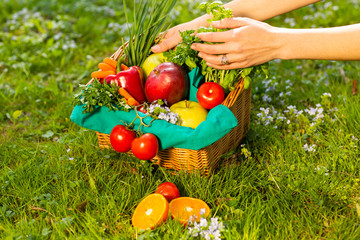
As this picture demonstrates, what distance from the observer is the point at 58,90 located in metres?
3.49

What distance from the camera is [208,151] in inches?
90.7

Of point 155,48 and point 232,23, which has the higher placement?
point 232,23

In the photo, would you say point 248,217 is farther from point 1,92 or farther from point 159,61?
point 1,92

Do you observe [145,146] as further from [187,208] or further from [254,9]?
[254,9]

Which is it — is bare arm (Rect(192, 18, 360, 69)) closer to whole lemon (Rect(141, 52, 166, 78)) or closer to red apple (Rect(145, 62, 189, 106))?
red apple (Rect(145, 62, 189, 106))

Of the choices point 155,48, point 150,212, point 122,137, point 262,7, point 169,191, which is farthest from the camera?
point 155,48

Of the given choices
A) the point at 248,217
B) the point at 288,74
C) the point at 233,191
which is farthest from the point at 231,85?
the point at 288,74

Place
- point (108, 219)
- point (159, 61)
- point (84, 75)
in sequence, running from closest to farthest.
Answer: point (108, 219) < point (159, 61) < point (84, 75)

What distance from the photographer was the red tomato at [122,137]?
228 cm

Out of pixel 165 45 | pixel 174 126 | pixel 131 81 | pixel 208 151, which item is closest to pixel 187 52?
pixel 165 45

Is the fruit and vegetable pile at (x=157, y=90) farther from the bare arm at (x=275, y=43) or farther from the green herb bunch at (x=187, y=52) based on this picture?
the bare arm at (x=275, y=43)

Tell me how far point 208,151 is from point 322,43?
0.87m

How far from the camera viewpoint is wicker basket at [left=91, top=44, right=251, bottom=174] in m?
2.31

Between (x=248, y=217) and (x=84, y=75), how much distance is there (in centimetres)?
230
